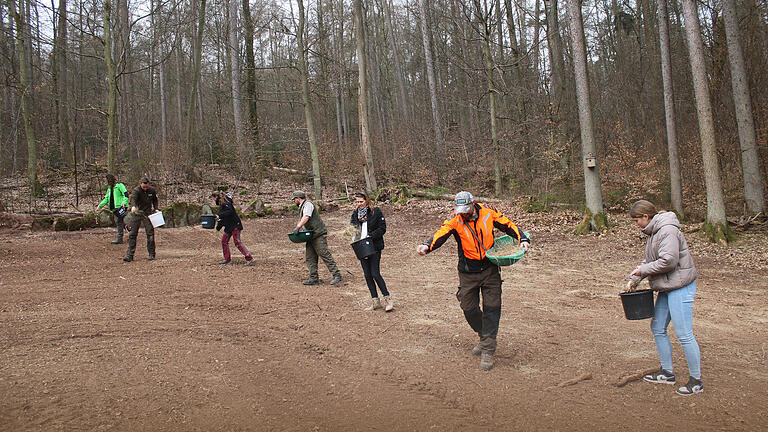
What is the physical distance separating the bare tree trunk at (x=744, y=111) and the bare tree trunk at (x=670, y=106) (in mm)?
1768

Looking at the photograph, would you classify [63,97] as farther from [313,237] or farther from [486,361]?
[486,361]

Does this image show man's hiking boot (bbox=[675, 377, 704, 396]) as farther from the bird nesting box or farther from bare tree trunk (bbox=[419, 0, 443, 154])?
bare tree trunk (bbox=[419, 0, 443, 154])

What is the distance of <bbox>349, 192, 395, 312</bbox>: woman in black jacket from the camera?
24.3ft

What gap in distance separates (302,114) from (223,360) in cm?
3017

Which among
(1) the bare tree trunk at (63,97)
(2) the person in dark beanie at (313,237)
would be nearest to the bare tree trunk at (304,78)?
(1) the bare tree trunk at (63,97)

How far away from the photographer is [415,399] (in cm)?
457

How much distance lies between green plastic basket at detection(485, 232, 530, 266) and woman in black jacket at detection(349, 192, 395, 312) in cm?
216

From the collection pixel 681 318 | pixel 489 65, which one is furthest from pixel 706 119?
pixel 681 318

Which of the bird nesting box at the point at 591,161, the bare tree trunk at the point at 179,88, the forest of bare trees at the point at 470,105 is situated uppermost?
the bare tree trunk at the point at 179,88

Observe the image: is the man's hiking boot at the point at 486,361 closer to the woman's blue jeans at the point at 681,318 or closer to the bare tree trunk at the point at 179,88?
the woman's blue jeans at the point at 681,318

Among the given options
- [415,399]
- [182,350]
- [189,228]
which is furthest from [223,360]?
[189,228]

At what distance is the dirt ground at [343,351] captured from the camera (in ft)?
13.7

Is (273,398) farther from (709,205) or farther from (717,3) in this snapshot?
(717,3)

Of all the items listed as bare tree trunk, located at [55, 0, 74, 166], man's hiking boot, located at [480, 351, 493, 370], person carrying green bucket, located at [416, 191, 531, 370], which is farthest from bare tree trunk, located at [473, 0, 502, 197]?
bare tree trunk, located at [55, 0, 74, 166]
